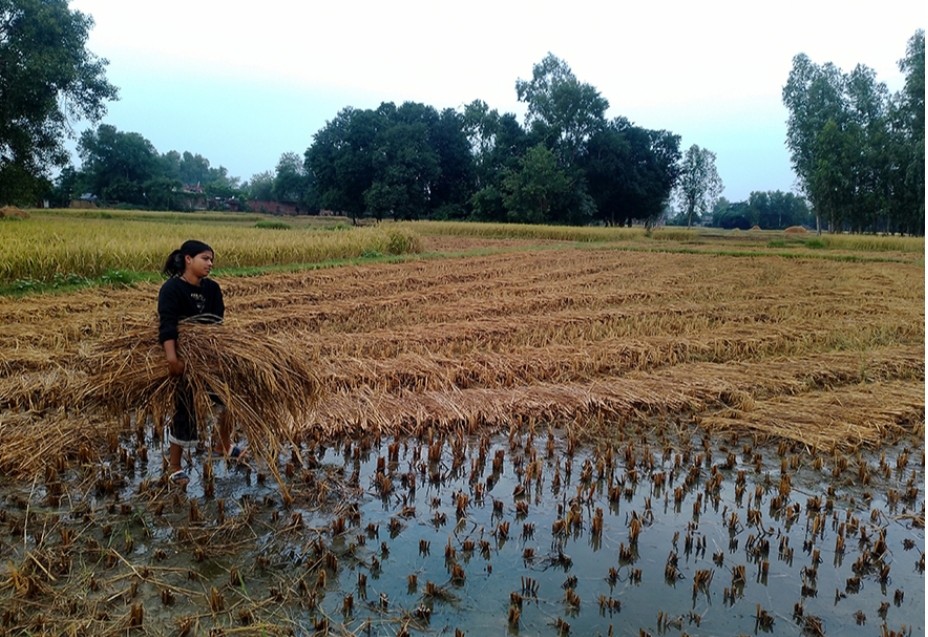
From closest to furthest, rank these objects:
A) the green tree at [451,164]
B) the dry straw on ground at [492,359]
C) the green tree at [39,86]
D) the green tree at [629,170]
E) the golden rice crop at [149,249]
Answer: the dry straw on ground at [492,359] < the golden rice crop at [149,249] < the green tree at [39,86] < the green tree at [629,170] < the green tree at [451,164]

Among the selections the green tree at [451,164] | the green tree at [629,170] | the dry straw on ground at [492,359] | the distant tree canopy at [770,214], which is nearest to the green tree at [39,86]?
the dry straw on ground at [492,359]

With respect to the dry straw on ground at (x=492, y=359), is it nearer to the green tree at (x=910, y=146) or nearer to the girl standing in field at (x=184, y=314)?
the girl standing in field at (x=184, y=314)

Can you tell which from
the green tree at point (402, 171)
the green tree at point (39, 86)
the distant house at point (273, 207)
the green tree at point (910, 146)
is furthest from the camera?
the distant house at point (273, 207)

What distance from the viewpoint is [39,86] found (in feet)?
76.5

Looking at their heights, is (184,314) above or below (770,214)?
below

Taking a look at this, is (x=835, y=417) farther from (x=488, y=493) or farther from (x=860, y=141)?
(x=860, y=141)

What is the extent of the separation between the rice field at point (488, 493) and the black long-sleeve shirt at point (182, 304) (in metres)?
0.20

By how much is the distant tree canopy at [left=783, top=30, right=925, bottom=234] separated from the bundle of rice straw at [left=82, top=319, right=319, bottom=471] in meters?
42.7

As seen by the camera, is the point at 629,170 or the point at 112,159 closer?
the point at 629,170

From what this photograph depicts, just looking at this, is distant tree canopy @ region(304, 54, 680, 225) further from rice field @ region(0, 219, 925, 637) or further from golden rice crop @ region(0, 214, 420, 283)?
rice field @ region(0, 219, 925, 637)

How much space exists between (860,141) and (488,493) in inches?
1826

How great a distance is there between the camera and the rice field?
3.13 m

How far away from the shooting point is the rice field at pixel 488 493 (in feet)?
10.3

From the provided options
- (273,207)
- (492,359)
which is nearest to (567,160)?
(273,207)
